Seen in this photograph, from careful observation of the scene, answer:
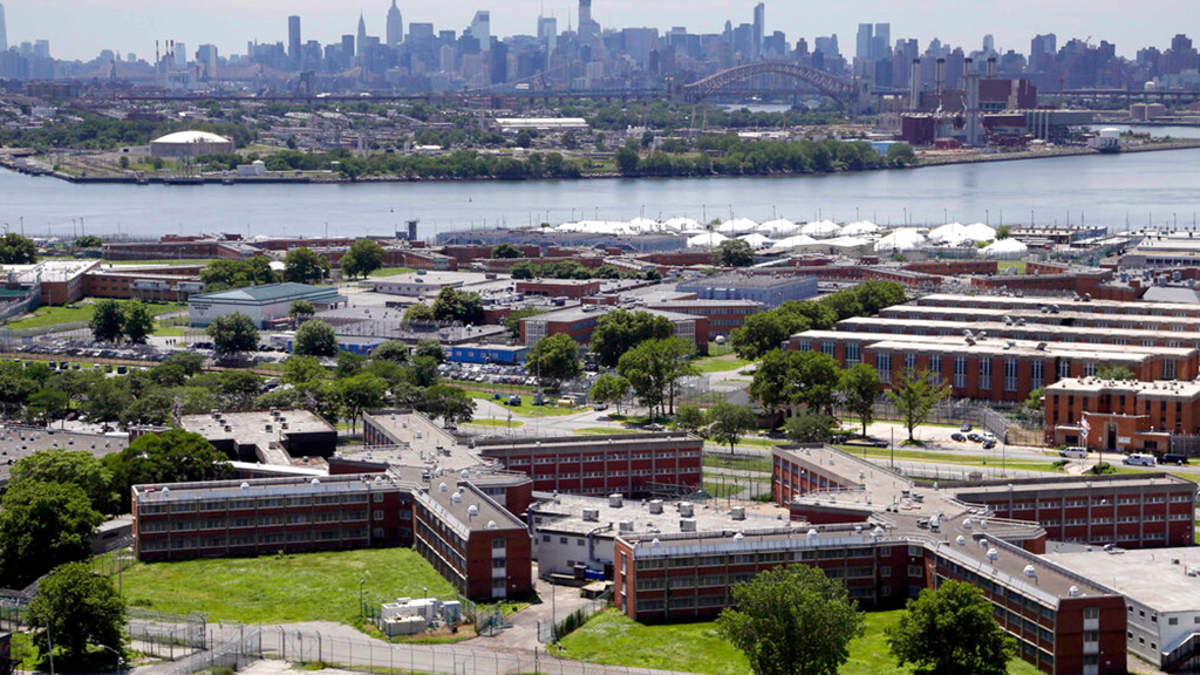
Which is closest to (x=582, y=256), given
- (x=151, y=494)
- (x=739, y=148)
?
(x=151, y=494)

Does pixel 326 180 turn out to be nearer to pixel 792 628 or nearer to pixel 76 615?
pixel 76 615

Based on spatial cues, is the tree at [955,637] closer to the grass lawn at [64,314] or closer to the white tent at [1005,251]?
the grass lawn at [64,314]

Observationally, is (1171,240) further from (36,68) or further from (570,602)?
(36,68)

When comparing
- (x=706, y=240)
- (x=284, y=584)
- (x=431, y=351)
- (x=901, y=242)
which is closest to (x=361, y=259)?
(x=706, y=240)

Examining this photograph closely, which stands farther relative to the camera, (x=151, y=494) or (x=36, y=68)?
(x=36, y=68)

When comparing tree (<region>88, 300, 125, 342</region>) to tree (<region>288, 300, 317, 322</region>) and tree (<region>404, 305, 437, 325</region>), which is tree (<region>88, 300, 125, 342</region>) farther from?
tree (<region>404, 305, 437, 325</region>)

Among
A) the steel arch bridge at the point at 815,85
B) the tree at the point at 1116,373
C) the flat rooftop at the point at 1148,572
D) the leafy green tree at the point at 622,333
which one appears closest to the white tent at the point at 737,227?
the leafy green tree at the point at 622,333
